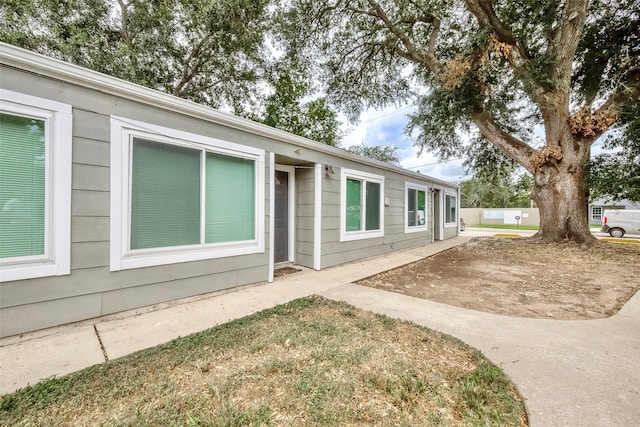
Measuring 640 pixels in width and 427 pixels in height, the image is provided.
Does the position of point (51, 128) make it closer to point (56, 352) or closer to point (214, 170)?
point (214, 170)

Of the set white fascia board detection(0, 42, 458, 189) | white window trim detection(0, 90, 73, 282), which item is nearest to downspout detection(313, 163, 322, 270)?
white fascia board detection(0, 42, 458, 189)

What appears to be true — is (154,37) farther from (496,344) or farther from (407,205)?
(496,344)

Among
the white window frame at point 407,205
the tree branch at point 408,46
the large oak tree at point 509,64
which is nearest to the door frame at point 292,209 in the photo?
the white window frame at point 407,205

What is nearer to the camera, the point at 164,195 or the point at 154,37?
the point at 164,195

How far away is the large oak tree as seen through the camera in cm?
672

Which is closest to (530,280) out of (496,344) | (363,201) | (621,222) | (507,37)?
(496,344)

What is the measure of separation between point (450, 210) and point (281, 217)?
8951 mm

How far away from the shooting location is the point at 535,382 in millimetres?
1884

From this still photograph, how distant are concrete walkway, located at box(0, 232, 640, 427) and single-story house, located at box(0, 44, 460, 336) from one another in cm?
31

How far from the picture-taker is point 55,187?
255 cm

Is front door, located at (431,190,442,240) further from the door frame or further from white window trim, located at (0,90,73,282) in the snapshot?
white window trim, located at (0,90,73,282)

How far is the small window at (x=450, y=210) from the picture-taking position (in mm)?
11170

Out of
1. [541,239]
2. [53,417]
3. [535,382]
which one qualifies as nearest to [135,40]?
[53,417]

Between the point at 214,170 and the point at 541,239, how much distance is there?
971 centimetres
